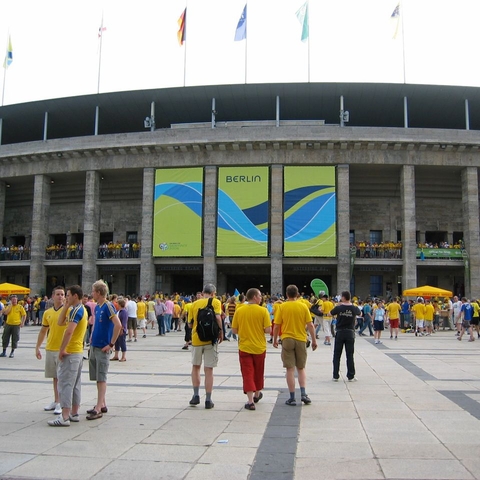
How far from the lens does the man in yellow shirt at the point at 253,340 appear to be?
750 cm

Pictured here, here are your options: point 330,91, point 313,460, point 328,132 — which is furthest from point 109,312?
point 330,91

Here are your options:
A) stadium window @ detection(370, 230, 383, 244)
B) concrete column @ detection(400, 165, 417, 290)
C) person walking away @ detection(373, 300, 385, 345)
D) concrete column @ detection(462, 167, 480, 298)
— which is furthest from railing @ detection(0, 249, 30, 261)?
concrete column @ detection(462, 167, 480, 298)

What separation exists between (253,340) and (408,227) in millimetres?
28205

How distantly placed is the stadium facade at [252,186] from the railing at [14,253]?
0.12 meters

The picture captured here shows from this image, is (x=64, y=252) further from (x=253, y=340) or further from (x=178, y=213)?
(x=253, y=340)

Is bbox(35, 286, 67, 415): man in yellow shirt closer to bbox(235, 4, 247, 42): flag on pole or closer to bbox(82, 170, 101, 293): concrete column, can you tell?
bbox(82, 170, 101, 293): concrete column

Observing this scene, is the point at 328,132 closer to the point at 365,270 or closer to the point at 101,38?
the point at 365,270

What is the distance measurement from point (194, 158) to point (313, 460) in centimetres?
3116

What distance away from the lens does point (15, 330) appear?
13.6 meters

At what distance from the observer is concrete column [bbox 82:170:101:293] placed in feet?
117

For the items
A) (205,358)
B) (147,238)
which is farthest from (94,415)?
(147,238)

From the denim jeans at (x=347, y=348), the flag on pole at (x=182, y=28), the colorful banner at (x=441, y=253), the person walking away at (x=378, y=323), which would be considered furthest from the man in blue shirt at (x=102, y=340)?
the flag on pole at (x=182, y=28)

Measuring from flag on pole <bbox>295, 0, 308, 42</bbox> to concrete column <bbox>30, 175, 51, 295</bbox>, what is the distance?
21260mm

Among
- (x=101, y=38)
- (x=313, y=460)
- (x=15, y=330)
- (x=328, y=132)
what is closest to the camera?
(x=313, y=460)
